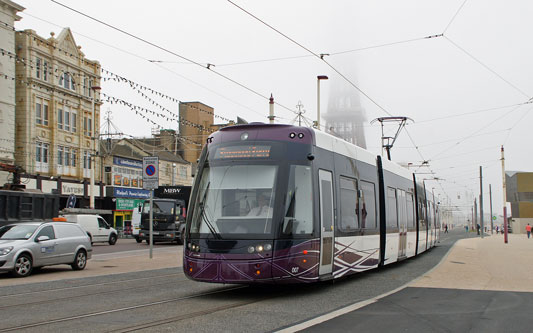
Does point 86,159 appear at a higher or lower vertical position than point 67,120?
lower

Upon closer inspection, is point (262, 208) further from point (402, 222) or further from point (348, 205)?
point (402, 222)

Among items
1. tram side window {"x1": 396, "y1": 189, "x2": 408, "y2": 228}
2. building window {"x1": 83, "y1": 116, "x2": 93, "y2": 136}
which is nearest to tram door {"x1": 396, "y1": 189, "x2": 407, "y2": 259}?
tram side window {"x1": 396, "y1": 189, "x2": 408, "y2": 228}

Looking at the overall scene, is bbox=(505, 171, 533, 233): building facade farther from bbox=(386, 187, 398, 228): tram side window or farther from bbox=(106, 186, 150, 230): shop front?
bbox=(386, 187, 398, 228): tram side window

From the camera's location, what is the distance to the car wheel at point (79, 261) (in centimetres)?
1737

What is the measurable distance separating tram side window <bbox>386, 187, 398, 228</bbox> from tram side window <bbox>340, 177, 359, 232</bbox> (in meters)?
3.09

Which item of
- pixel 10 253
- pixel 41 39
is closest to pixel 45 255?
pixel 10 253

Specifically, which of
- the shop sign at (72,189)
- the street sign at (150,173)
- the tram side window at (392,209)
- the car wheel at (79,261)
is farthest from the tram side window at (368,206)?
the shop sign at (72,189)

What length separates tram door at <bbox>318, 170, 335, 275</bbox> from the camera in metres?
11.0

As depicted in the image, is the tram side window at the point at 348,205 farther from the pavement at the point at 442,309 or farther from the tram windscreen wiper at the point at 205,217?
the tram windscreen wiper at the point at 205,217

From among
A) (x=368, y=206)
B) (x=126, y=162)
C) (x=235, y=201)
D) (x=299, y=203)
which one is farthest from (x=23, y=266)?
(x=126, y=162)

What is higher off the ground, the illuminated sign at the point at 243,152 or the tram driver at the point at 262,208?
the illuminated sign at the point at 243,152

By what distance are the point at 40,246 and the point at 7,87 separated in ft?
88.9

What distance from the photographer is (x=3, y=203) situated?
2297 cm

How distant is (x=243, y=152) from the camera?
35.7 ft
